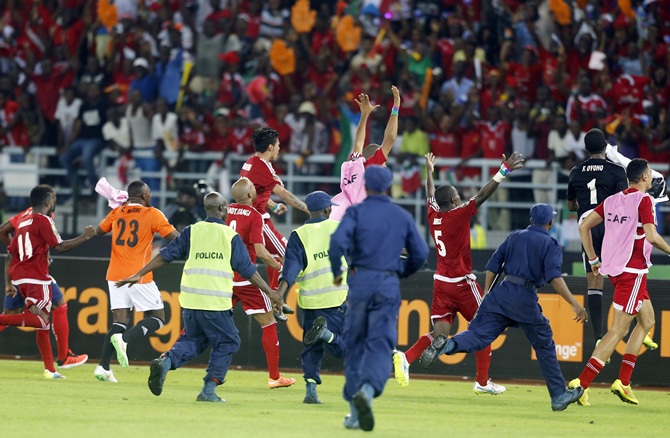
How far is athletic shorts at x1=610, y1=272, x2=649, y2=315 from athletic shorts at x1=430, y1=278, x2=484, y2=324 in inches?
64.8

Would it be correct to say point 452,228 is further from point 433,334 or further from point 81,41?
point 81,41

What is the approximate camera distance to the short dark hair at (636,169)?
1327cm

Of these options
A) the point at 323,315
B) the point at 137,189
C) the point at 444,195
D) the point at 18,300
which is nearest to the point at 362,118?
the point at 444,195

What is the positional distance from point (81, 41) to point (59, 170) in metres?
3.75

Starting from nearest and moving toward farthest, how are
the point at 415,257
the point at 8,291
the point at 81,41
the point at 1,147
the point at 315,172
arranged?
the point at 415,257 → the point at 8,291 → the point at 315,172 → the point at 1,147 → the point at 81,41

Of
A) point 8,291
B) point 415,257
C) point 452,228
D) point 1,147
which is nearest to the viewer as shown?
point 415,257

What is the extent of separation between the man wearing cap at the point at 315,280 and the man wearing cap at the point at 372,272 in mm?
1829

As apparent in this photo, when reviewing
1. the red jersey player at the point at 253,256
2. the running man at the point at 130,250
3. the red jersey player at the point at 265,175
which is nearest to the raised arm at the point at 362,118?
the red jersey player at the point at 265,175

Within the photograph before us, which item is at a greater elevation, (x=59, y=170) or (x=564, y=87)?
(x=564, y=87)

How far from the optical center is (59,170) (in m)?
21.9

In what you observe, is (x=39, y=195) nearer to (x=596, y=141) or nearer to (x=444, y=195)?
(x=444, y=195)

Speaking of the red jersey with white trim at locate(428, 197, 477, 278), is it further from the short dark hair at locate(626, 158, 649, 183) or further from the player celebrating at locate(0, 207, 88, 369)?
the player celebrating at locate(0, 207, 88, 369)

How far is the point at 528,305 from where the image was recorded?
12648 millimetres

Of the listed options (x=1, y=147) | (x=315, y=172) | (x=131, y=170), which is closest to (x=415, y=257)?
(x=315, y=172)
